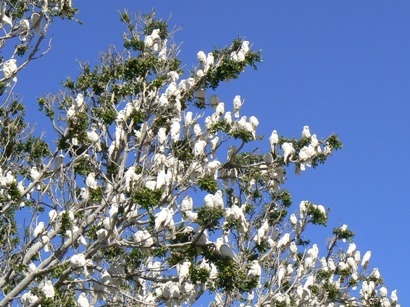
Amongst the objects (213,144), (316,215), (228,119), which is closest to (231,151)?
(213,144)

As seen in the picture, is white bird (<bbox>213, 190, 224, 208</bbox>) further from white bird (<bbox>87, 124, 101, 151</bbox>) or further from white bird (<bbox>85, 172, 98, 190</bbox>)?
white bird (<bbox>87, 124, 101, 151</bbox>)

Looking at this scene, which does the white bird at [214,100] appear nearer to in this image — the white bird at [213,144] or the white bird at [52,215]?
the white bird at [213,144]

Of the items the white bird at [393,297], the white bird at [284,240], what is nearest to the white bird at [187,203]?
the white bird at [284,240]

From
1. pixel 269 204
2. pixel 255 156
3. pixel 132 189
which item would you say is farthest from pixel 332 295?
pixel 132 189

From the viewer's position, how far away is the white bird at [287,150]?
10.1 m

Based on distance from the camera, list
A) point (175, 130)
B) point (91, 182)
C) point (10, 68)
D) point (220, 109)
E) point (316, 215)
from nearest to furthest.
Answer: point (91, 182)
point (175, 130)
point (10, 68)
point (220, 109)
point (316, 215)

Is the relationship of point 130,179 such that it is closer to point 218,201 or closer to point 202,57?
point 218,201

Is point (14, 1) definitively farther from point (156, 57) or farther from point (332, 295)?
point (332, 295)

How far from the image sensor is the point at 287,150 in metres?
10.1

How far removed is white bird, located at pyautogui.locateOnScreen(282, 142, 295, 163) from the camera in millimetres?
10062

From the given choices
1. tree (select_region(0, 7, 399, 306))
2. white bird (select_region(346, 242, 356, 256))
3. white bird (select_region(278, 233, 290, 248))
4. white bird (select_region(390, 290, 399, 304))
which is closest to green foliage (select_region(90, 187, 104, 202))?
tree (select_region(0, 7, 399, 306))

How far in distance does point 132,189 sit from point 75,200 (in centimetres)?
166

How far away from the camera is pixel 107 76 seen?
38.3 feet

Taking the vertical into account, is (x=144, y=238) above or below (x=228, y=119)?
below
